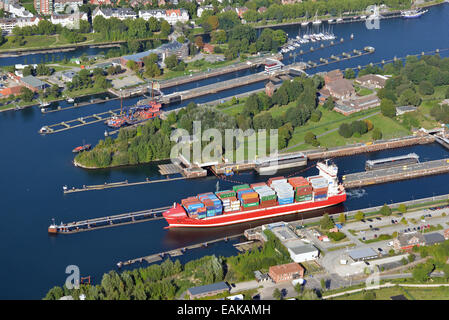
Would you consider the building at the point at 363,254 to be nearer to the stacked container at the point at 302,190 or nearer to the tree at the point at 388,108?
the stacked container at the point at 302,190

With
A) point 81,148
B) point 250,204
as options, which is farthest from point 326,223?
point 81,148

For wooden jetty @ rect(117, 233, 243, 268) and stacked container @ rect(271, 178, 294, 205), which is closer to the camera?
wooden jetty @ rect(117, 233, 243, 268)

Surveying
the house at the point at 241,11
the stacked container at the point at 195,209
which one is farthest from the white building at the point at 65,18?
the stacked container at the point at 195,209

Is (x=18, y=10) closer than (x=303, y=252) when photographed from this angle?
No

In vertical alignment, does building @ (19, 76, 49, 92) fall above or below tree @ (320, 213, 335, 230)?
above

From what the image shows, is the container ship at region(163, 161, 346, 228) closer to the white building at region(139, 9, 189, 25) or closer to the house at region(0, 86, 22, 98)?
the house at region(0, 86, 22, 98)

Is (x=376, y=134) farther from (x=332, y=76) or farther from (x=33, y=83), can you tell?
(x=33, y=83)
